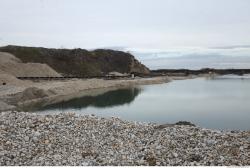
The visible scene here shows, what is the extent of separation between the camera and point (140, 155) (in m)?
10.9

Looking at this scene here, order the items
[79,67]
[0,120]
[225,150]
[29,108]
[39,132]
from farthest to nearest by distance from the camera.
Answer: [79,67], [29,108], [0,120], [39,132], [225,150]

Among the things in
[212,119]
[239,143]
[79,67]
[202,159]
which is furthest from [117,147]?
[79,67]

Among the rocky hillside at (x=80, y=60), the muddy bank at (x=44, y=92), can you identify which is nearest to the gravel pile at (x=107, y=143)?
the muddy bank at (x=44, y=92)

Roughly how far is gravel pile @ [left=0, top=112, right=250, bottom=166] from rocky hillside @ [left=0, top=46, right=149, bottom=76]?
8193 cm

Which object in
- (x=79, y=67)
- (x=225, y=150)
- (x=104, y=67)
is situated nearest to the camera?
(x=225, y=150)

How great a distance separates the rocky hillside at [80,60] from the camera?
99.2m

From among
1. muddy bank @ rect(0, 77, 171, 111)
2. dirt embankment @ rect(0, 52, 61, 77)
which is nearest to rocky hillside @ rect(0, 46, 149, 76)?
dirt embankment @ rect(0, 52, 61, 77)

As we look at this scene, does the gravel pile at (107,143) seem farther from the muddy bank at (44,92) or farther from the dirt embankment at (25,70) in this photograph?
the dirt embankment at (25,70)

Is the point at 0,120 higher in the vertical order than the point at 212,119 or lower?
higher

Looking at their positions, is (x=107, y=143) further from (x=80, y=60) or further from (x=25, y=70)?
(x=80, y=60)

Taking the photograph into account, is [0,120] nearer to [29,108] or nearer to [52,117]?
[52,117]

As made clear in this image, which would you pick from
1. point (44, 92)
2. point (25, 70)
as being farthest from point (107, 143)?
point (25, 70)

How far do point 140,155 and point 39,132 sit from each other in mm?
3448

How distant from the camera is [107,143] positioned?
12023 mm
